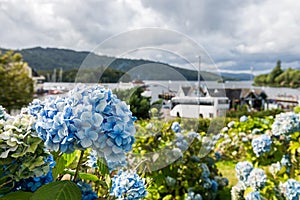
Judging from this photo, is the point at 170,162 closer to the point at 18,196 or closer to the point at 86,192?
the point at 86,192

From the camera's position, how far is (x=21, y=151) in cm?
41

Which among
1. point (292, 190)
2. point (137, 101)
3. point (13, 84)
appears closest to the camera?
point (292, 190)

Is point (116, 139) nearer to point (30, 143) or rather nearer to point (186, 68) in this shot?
point (30, 143)

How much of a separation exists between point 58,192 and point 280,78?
40772mm

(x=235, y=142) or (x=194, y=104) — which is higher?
(x=194, y=104)

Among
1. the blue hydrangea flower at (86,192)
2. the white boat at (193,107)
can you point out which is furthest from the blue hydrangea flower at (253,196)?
the blue hydrangea flower at (86,192)

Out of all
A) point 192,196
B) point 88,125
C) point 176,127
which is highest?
point 88,125

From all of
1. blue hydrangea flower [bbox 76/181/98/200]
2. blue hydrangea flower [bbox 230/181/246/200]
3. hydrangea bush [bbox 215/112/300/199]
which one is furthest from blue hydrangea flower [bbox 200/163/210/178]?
blue hydrangea flower [bbox 76/181/98/200]

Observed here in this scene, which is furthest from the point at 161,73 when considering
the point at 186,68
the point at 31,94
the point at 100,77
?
the point at 31,94

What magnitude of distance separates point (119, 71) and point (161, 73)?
0.77 ft

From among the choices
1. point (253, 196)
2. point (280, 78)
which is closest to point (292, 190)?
point (253, 196)

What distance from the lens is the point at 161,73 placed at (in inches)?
62.9

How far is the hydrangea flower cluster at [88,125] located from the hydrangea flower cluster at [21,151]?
0.07ft

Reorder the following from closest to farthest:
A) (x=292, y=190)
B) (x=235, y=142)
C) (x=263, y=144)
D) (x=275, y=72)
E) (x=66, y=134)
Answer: (x=66, y=134) < (x=292, y=190) < (x=263, y=144) < (x=235, y=142) < (x=275, y=72)
